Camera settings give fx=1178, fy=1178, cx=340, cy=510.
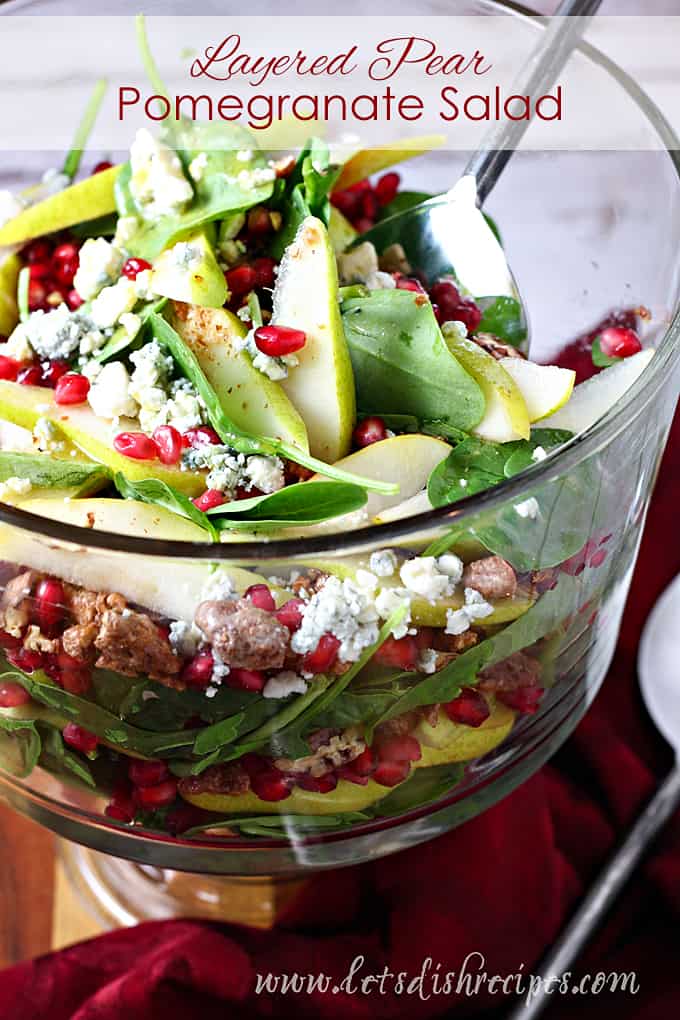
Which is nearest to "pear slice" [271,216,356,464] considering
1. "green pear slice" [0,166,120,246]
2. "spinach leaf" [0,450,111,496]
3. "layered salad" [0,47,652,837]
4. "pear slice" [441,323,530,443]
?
"layered salad" [0,47,652,837]

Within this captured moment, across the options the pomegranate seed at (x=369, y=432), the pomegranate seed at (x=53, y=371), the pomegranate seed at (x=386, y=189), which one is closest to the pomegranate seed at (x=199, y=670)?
the pomegranate seed at (x=369, y=432)

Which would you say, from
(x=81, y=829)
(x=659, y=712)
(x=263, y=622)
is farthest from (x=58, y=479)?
(x=659, y=712)

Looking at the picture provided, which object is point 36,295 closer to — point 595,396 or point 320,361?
point 320,361

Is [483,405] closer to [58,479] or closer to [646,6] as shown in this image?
[58,479]

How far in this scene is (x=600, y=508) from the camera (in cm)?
102

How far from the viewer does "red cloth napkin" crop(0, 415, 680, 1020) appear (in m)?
1.28

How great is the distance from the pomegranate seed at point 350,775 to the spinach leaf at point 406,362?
347mm

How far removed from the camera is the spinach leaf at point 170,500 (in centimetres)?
96

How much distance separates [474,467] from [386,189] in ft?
2.14

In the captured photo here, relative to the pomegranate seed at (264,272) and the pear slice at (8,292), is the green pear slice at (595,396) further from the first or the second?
the pear slice at (8,292)

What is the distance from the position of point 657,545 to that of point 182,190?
88 centimetres

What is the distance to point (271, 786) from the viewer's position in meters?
1.04

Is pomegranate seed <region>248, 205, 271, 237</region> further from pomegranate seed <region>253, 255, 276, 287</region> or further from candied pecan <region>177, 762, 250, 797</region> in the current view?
candied pecan <region>177, 762, 250, 797</region>

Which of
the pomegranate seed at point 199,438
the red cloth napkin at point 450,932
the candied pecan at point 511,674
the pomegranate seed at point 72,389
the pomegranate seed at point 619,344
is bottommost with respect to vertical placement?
the red cloth napkin at point 450,932
